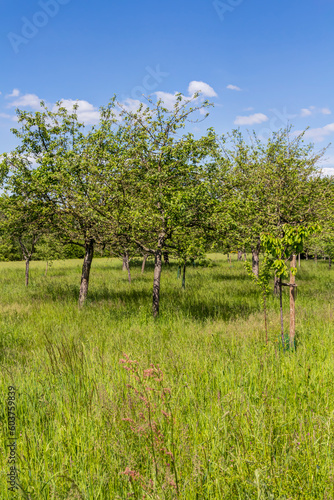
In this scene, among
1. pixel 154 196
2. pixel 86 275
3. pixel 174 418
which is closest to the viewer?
pixel 174 418

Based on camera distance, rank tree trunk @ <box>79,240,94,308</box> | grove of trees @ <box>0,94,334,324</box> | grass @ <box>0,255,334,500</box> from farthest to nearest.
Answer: tree trunk @ <box>79,240,94,308</box> → grove of trees @ <box>0,94,334,324</box> → grass @ <box>0,255,334,500</box>

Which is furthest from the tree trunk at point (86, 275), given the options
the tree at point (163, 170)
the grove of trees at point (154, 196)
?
the tree at point (163, 170)

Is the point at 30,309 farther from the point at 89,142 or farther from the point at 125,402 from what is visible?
the point at 125,402

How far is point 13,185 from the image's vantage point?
11.9 metres

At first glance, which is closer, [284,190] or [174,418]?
[174,418]

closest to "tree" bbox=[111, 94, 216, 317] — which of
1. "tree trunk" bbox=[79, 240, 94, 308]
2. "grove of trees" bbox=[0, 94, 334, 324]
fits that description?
"grove of trees" bbox=[0, 94, 334, 324]

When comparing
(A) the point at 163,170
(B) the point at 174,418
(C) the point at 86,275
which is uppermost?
(A) the point at 163,170

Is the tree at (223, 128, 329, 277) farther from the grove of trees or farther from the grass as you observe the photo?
the grass

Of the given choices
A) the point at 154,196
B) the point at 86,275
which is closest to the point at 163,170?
the point at 154,196

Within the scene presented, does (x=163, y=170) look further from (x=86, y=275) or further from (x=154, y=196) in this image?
(x=86, y=275)

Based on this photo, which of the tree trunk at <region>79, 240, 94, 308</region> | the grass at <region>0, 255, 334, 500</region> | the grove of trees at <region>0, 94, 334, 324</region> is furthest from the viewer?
the tree trunk at <region>79, 240, 94, 308</region>

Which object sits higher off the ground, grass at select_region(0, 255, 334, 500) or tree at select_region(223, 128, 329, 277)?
tree at select_region(223, 128, 329, 277)

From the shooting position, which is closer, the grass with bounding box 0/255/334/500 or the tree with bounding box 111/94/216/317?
the grass with bounding box 0/255/334/500

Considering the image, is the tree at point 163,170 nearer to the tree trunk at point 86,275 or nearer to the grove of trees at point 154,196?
the grove of trees at point 154,196
